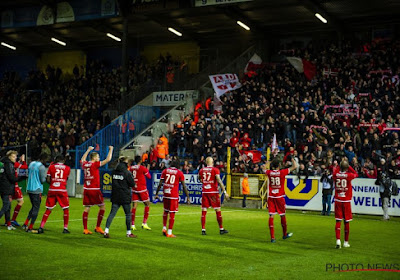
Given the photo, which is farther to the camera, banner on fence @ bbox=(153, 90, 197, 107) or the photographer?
banner on fence @ bbox=(153, 90, 197, 107)

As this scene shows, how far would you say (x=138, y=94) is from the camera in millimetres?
39188

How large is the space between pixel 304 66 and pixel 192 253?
2365cm

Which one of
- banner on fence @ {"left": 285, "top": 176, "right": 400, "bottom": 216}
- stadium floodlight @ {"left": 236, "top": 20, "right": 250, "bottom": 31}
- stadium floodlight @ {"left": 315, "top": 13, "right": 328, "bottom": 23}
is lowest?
banner on fence @ {"left": 285, "top": 176, "right": 400, "bottom": 216}

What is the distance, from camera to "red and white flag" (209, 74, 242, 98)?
34.6 meters

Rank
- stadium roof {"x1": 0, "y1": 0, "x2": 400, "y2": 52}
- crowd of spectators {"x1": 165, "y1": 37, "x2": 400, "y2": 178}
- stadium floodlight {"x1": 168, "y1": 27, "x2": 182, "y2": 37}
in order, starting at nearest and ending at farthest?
crowd of spectators {"x1": 165, "y1": 37, "x2": 400, "y2": 178} < stadium roof {"x1": 0, "y1": 0, "x2": 400, "y2": 52} < stadium floodlight {"x1": 168, "y1": 27, "x2": 182, "y2": 37}

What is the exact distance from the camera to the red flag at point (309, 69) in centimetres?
3372

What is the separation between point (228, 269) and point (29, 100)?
120ft

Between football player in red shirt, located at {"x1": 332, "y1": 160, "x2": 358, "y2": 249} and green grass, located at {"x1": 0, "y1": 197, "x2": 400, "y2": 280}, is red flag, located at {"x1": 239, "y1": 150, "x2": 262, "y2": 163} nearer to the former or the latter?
green grass, located at {"x1": 0, "y1": 197, "x2": 400, "y2": 280}

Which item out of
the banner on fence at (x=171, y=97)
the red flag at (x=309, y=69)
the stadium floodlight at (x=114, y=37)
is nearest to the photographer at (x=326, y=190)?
the red flag at (x=309, y=69)

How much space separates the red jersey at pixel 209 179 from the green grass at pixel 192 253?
53.2 inches

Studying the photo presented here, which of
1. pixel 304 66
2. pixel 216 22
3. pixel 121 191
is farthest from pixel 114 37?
pixel 121 191

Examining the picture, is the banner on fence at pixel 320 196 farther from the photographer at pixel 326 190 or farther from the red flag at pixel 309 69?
the red flag at pixel 309 69

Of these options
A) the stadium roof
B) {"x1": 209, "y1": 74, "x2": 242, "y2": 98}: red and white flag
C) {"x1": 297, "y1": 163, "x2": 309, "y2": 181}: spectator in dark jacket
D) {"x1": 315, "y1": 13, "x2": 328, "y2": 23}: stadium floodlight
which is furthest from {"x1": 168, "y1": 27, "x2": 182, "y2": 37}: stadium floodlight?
{"x1": 297, "y1": 163, "x2": 309, "y2": 181}: spectator in dark jacket

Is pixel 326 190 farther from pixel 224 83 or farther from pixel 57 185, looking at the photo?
pixel 224 83
